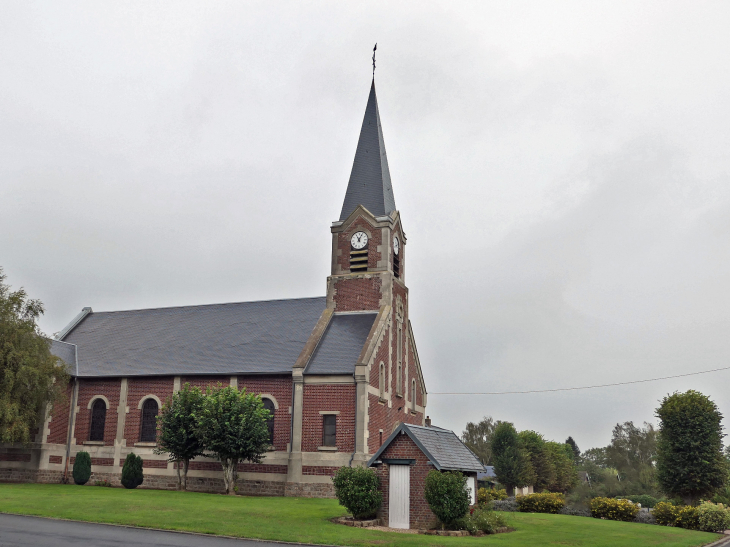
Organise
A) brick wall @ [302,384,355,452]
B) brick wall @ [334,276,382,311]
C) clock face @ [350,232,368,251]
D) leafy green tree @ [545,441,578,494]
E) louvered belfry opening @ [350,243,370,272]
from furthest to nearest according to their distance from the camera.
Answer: leafy green tree @ [545,441,578,494], clock face @ [350,232,368,251], louvered belfry opening @ [350,243,370,272], brick wall @ [334,276,382,311], brick wall @ [302,384,355,452]

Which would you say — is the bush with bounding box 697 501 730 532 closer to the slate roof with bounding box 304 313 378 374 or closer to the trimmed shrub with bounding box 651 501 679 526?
the trimmed shrub with bounding box 651 501 679 526

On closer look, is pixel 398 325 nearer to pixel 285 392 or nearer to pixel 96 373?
pixel 285 392

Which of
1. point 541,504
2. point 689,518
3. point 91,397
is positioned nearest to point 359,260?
point 541,504

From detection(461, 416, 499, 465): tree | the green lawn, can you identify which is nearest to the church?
the green lawn

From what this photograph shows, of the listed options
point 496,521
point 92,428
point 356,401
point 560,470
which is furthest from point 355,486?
point 560,470

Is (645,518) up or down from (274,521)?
down

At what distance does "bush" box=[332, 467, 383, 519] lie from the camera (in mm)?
24828

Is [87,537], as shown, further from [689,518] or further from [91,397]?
[689,518]

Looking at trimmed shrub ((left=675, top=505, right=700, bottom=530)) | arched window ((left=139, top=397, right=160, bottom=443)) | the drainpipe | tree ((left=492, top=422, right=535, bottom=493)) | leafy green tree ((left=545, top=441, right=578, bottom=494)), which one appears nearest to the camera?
trimmed shrub ((left=675, top=505, right=700, bottom=530))

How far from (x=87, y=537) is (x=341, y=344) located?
21.4 metres

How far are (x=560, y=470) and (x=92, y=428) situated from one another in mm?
59762

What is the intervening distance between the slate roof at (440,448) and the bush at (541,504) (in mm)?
9767

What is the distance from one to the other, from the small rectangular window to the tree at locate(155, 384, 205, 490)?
6399 millimetres

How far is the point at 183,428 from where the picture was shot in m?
35.4
